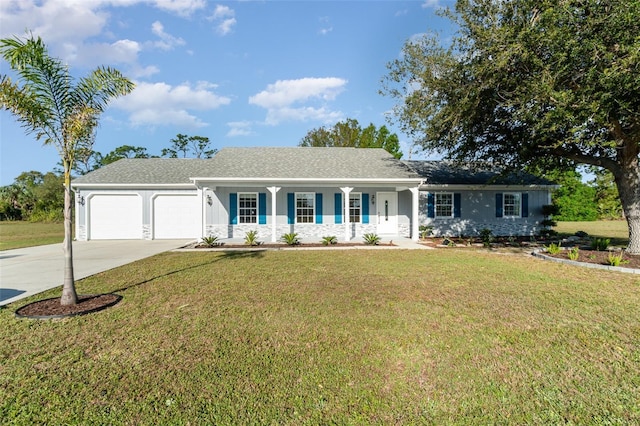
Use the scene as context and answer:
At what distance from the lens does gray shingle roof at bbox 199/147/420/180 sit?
13492 millimetres

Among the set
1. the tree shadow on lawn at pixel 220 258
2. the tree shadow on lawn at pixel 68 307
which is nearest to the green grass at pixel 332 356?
the tree shadow on lawn at pixel 68 307

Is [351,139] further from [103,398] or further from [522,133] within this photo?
[103,398]

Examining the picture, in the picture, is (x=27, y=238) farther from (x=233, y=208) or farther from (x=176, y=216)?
(x=233, y=208)

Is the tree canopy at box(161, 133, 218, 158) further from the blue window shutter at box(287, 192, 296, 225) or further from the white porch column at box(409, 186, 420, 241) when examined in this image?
the white porch column at box(409, 186, 420, 241)

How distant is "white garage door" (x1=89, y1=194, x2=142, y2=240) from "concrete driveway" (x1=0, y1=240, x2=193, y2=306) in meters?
2.91

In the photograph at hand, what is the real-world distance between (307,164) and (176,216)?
7261mm

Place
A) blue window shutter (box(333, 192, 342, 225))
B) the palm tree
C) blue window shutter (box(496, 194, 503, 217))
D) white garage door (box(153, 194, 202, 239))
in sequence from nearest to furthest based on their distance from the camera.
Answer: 1. the palm tree
2. blue window shutter (box(333, 192, 342, 225))
3. white garage door (box(153, 194, 202, 239))
4. blue window shutter (box(496, 194, 503, 217))

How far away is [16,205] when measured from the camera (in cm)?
3569

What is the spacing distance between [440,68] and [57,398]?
37.8 feet

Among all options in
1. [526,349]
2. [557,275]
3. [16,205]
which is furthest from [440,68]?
[16,205]

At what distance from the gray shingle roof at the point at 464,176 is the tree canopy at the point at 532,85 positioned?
3.02m

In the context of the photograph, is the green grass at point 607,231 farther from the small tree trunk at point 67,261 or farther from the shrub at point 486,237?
the small tree trunk at point 67,261

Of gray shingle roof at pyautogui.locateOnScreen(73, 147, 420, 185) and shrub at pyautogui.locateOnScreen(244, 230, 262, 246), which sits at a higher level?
gray shingle roof at pyautogui.locateOnScreen(73, 147, 420, 185)

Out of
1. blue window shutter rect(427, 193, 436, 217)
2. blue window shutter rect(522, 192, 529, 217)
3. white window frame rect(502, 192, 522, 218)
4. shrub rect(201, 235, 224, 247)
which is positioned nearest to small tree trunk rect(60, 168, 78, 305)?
shrub rect(201, 235, 224, 247)
